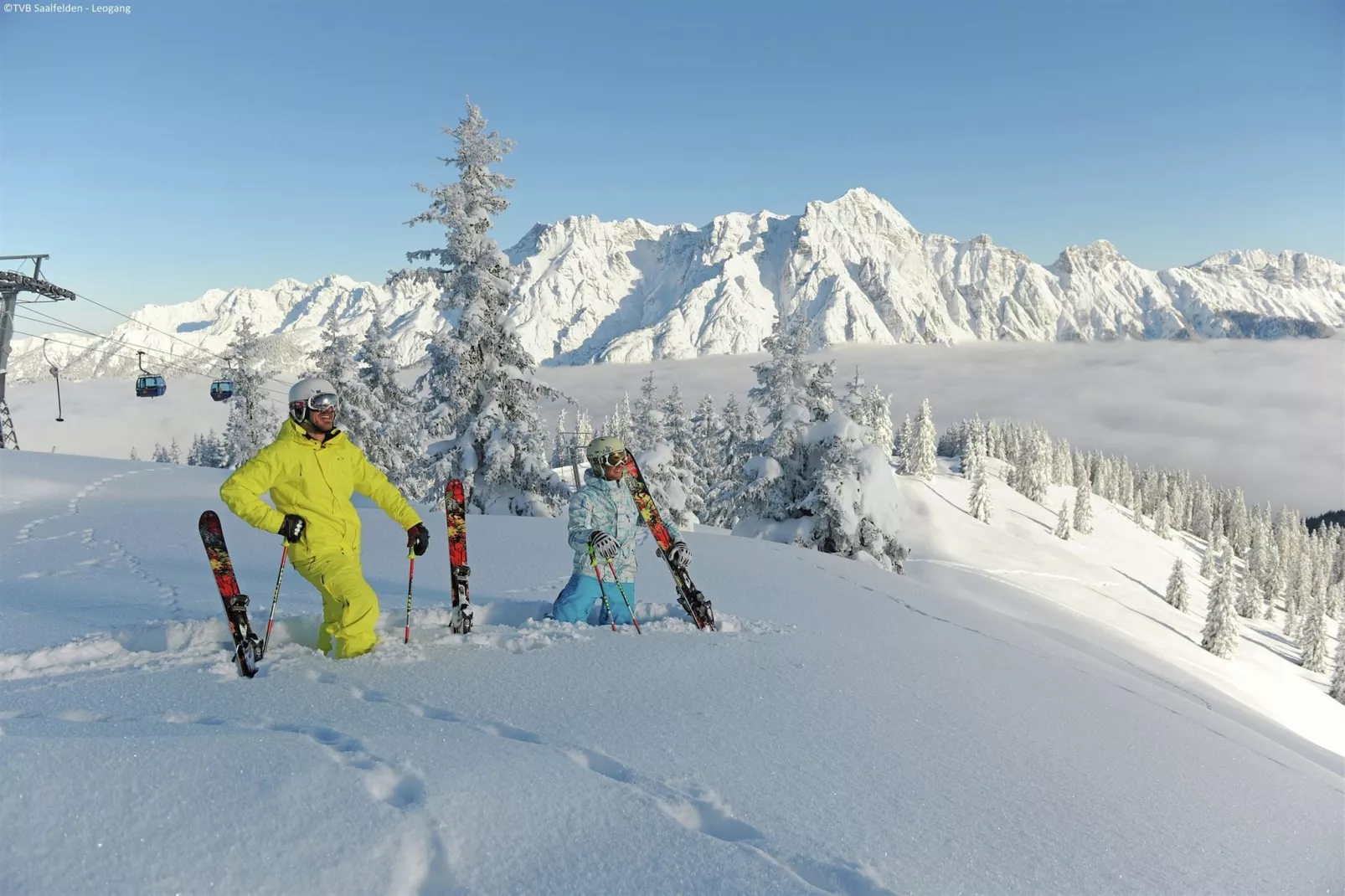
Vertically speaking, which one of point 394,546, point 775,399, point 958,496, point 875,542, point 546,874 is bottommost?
point 958,496

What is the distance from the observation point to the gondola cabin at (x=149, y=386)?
32.0m

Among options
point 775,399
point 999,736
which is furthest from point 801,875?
point 775,399

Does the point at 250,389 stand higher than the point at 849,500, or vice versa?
the point at 250,389

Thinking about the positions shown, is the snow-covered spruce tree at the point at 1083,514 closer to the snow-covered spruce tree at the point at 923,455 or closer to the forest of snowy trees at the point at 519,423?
the snow-covered spruce tree at the point at 923,455

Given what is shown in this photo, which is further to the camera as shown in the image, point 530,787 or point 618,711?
point 618,711

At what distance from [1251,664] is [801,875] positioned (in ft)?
264

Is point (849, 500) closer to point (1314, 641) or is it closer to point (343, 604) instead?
point (343, 604)

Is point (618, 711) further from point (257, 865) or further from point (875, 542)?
point (875, 542)

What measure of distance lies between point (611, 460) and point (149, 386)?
114 feet

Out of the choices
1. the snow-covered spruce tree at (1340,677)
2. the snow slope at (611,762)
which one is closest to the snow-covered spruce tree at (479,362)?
the snow slope at (611,762)

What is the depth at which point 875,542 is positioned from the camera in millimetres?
23500

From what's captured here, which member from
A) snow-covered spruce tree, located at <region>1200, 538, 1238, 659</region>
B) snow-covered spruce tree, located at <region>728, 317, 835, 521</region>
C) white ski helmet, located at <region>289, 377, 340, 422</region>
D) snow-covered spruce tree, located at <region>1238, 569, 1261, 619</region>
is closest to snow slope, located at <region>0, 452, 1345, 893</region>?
white ski helmet, located at <region>289, 377, 340, 422</region>

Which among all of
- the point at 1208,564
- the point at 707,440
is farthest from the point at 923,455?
the point at 707,440

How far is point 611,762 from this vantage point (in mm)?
3342
